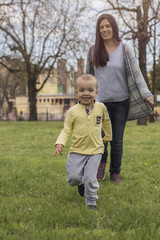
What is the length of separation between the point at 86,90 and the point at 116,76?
46.1 inches

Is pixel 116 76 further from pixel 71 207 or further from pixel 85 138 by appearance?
pixel 71 207

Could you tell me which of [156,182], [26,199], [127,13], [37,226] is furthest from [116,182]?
[127,13]

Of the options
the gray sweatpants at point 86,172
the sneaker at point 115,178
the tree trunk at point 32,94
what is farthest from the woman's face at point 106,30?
the tree trunk at point 32,94

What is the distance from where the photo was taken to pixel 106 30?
13.9ft

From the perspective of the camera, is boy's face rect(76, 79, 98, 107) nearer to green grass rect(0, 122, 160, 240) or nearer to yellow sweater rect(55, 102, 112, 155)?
yellow sweater rect(55, 102, 112, 155)

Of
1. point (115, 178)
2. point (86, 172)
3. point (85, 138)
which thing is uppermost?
point (85, 138)

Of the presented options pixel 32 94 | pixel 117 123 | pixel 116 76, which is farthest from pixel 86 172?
pixel 32 94

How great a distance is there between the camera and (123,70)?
14.4ft

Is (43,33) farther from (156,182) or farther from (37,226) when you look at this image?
(37,226)

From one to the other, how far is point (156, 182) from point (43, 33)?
20.4 meters

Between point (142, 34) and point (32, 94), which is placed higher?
point (142, 34)

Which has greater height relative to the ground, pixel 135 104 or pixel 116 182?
pixel 135 104

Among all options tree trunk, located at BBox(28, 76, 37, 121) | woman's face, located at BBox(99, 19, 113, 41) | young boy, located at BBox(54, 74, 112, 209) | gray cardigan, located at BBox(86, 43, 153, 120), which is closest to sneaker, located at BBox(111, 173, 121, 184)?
gray cardigan, located at BBox(86, 43, 153, 120)

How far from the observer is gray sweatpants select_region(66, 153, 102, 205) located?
324cm
